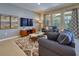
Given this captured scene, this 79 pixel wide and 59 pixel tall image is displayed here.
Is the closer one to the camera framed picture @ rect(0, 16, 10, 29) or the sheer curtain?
framed picture @ rect(0, 16, 10, 29)

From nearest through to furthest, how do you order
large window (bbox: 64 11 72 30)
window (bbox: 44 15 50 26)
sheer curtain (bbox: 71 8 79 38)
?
1. sheer curtain (bbox: 71 8 79 38)
2. large window (bbox: 64 11 72 30)
3. window (bbox: 44 15 50 26)

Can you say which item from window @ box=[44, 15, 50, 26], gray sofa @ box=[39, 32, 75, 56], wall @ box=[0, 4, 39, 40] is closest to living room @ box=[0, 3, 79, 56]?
wall @ box=[0, 4, 39, 40]

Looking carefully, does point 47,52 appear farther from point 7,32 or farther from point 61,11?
point 61,11

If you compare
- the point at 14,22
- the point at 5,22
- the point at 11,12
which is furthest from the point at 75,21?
the point at 5,22

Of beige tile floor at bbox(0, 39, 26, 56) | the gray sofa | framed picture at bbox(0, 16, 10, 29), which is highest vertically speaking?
framed picture at bbox(0, 16, 10, 29)

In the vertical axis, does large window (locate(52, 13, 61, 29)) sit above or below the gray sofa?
above

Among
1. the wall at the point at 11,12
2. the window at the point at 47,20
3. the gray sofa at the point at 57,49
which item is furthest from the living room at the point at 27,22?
the gray sofa at the point at 57,49

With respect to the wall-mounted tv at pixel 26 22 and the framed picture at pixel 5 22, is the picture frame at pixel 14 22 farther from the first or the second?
the wall-mounted tv at pixel 26 22

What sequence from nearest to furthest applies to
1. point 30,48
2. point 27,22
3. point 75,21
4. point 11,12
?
point 30,48 < point 75,21 < point 11,12 < point 27,22

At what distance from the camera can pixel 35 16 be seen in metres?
9.57

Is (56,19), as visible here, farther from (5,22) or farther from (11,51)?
(11,51)

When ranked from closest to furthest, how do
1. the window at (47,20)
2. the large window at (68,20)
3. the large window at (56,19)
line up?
1. the large window at (68,20)
2. the large window at (56,19)
3. the window at (47,20)

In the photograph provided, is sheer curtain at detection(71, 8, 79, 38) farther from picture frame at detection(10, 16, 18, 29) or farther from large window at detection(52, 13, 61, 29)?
picture frame at detection(10, 16, 18, 29)

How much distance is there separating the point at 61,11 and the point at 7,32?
15.1 feet
